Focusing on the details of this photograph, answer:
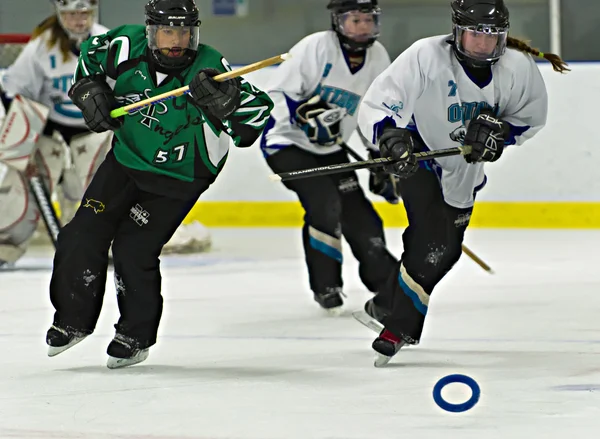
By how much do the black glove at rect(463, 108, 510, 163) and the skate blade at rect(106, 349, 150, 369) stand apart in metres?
0.98

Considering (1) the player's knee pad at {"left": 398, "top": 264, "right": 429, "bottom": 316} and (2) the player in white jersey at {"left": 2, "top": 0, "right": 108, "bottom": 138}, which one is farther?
(2) the player in white jersey at {"left": 2, "top": 0, "right": 108, "bottom": 138}

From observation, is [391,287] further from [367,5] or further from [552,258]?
[552,258]

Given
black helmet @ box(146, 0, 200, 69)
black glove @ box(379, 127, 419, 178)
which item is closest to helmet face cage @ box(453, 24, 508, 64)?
black glove @ box(379, 127, 419, 178)

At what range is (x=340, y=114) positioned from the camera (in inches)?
165

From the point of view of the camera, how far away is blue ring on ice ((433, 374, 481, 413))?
2.61 m

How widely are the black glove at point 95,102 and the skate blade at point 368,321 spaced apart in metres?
1.02

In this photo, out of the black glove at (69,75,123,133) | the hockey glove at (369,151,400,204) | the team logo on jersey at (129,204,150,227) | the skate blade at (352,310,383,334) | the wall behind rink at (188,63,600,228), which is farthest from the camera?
the wall behind rink at (188,63,600,228)

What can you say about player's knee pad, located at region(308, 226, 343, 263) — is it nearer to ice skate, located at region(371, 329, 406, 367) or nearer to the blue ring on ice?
ice skate, located at region(371, 329, 406, 367)

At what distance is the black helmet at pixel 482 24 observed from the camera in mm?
3033

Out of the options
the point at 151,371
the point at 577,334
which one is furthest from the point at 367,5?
the point at 151,371

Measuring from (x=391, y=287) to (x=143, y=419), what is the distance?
1.21 metres

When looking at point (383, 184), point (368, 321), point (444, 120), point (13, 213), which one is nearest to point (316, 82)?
point (383, 184)

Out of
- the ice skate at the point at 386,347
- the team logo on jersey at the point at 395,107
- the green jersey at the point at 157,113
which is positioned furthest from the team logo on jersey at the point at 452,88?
the ice skate at the point at 386,347

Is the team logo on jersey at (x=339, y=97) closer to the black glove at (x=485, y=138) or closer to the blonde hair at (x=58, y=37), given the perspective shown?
the black glove at (x=485, y=138)
